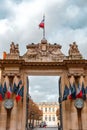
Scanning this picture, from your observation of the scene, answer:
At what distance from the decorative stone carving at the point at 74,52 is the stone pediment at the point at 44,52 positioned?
0.71 metres

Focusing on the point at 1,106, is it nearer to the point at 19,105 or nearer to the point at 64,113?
the point at 19,105

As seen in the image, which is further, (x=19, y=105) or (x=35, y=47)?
(x=35, y=47)

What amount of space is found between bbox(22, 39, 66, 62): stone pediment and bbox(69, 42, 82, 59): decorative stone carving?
2.35 ft

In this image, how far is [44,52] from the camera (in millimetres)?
20672

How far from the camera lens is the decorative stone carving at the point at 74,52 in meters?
20.4

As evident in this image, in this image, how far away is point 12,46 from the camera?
2084cm

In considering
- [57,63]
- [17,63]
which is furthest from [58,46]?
[17,63]

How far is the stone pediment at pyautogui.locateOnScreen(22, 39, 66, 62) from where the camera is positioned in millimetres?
20531

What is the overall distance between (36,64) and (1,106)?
4.58m

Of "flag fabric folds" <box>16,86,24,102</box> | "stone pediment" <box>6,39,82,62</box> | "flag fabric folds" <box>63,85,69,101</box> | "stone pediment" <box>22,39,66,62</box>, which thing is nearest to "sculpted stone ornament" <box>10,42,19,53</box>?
"stone pediment" <box>6,39,82,62</box>

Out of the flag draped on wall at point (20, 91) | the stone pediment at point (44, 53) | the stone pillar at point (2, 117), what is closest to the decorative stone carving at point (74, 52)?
the stone pediment at point (44, 53)

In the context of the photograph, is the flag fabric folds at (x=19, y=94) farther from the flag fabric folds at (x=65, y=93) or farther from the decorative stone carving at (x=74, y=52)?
the decorative stone carving at (x=74, y=52)

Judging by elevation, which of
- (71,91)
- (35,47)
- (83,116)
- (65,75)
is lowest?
(83,116)

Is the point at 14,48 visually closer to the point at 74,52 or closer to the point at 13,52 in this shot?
the point at 13,52
